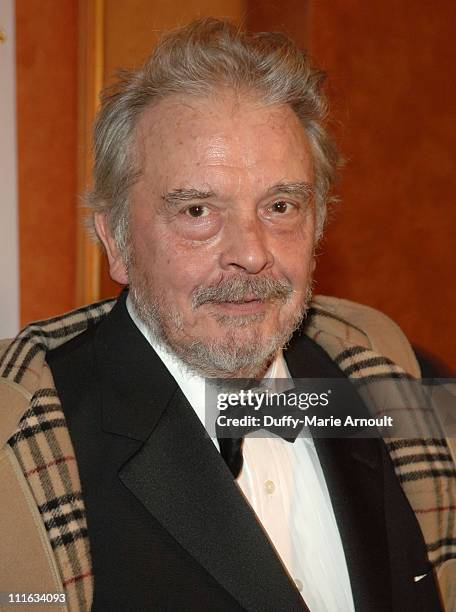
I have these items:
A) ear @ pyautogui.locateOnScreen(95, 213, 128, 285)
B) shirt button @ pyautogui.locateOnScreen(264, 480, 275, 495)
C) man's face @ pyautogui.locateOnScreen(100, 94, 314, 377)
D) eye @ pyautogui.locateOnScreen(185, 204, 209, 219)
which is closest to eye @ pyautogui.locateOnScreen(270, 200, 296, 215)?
man's face @ pyautogui.locateOnScreen(100, 94, 314, 377)

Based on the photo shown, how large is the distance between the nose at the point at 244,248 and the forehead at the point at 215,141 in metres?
0.07

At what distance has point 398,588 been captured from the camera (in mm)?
1230

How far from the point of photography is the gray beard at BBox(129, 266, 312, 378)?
1.18 meters

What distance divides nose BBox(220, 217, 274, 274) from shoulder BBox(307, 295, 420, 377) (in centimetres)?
31

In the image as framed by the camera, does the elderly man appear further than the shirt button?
No

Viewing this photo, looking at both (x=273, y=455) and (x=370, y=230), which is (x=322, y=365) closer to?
(x=273, y=455)

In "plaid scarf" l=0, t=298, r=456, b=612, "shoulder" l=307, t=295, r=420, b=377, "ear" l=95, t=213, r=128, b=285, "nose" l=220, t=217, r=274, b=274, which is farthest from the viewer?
"shoulder" l=307, t=295, r=420, b=377

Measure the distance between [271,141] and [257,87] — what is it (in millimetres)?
95

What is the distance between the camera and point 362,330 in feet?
4.77

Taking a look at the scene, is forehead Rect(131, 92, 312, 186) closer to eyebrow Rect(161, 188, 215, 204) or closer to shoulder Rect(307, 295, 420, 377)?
eyebrow Rect(161, 188, 215, 204)

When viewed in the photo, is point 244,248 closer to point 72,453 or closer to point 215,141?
point 215,141

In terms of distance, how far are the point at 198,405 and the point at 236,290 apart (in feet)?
0.65

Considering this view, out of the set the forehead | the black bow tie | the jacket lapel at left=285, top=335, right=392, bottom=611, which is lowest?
the jacket lapel at left=285, top=335, right=392, bottom=611

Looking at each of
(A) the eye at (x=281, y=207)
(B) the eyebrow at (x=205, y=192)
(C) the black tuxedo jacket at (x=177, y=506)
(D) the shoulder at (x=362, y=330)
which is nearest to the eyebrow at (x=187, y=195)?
(B) the eyebrow at (x=205, y=192)
